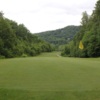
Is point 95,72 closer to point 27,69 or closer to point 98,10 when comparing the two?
point 27,69

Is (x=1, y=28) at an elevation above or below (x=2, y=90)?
above

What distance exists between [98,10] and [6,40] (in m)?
30.4

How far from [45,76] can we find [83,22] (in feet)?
303

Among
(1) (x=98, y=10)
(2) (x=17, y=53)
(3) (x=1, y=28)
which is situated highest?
(1) (x=98, y=10)

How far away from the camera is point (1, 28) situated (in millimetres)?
79438

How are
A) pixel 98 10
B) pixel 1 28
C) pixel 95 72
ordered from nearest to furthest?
pixel 95 72 < pixel 1 28 < pixel 98 10

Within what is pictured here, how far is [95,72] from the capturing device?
2091 centimetres

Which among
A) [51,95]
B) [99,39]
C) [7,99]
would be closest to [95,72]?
[51,95]

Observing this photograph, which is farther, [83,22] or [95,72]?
[83,22]

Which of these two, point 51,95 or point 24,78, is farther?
point 24,78

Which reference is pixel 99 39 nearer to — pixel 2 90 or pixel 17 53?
pixel 17 53

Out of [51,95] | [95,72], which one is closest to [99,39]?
[95,72]

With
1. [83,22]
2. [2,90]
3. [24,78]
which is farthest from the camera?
[83,22]

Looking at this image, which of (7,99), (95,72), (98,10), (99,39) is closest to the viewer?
(7,99)
